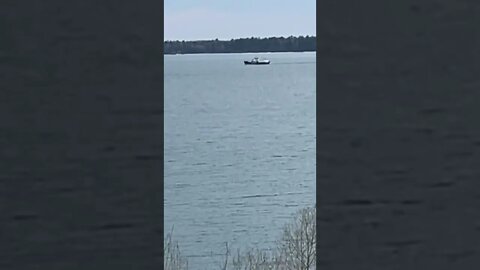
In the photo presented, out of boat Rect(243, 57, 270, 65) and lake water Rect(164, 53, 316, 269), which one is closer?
lake water Rect(164, 53, 316, 269)

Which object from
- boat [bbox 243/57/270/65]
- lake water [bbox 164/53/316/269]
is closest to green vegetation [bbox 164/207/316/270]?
lake water [bbox 164/53/316/269]

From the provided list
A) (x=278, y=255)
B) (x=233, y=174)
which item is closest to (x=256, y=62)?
(x=233, y=174)

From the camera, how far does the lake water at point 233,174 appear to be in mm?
20594

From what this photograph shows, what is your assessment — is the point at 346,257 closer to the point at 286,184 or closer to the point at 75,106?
the point at 75,106

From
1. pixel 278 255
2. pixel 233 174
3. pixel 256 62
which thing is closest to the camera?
pixel 278 255

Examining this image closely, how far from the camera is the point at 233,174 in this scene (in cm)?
2922

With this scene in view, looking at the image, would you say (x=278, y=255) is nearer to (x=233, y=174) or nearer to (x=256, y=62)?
(x=233, y=174)

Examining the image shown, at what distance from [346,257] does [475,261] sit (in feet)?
0.43

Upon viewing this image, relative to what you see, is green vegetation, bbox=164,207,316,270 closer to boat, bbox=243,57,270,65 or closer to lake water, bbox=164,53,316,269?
lake water, bbox=164,53,316,269

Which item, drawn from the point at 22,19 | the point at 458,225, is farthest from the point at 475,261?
the point at 22,19

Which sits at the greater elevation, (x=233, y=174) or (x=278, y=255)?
(x=233, y=174)

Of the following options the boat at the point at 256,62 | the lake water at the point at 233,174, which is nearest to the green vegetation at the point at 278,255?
the lake water at the point at 233,174

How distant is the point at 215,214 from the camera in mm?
23062

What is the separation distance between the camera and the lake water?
67.6 ft
